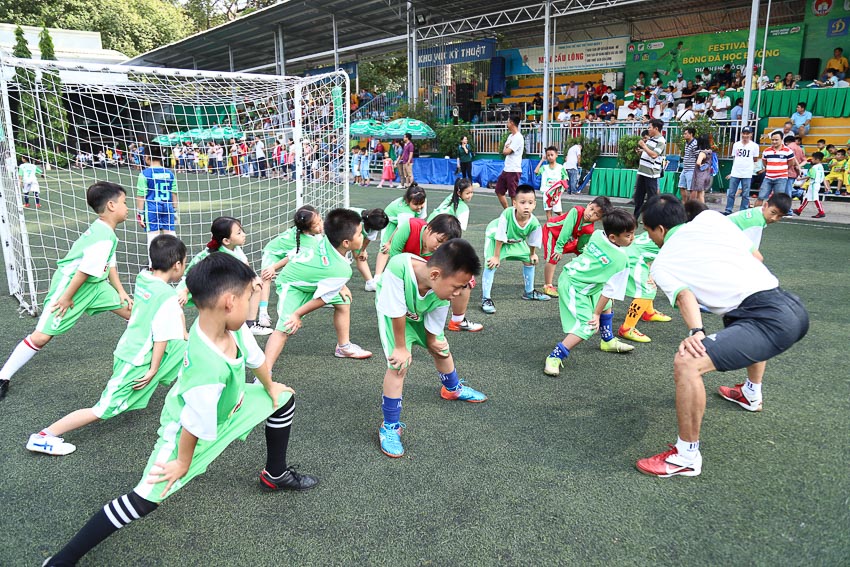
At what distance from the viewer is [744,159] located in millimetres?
10672

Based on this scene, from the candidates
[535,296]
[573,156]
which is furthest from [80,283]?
[573,156]

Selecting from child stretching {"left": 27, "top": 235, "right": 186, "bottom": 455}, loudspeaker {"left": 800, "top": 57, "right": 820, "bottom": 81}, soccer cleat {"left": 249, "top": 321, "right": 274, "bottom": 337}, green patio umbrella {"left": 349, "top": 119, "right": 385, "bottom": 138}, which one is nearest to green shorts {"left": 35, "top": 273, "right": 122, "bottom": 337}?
child stretching {"left": 27, "top": 235, "right": 186, "bottom": 455}

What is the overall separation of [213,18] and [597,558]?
160 feet

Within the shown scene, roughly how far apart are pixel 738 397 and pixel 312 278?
287 centimetres

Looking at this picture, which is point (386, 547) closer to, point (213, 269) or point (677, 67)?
point (213, 269)

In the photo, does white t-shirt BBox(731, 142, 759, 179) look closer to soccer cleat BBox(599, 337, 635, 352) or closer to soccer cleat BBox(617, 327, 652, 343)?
soccer cleat BBox(617, 327, 652, 343)

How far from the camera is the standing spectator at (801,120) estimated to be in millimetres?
13195

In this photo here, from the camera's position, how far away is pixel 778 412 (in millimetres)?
3379

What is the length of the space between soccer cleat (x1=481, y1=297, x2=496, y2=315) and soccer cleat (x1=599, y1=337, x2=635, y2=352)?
1254 millimetres

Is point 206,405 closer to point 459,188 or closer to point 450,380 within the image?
point 450,380

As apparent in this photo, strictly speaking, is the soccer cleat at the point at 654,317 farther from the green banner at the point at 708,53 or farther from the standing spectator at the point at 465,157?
the green banner at the point at 708,53

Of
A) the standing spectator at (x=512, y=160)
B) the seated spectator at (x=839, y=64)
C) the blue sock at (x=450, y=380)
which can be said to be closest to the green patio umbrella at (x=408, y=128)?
the standing spectator at (x=512, y=160)

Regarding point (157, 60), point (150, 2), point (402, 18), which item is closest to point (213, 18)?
point (150, 2)

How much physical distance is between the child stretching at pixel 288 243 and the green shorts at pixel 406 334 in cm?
126
